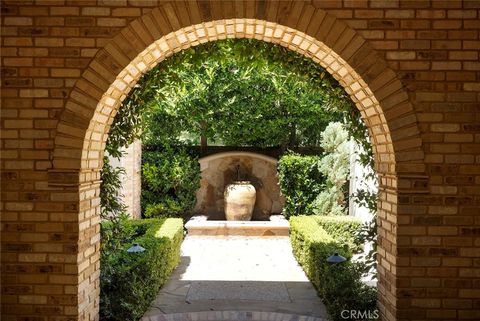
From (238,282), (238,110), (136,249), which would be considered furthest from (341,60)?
(238,110)

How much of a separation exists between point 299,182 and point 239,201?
1842 mm

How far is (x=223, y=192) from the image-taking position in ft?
47.0

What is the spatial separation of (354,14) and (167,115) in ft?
36.4

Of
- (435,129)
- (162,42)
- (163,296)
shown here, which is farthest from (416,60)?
(163,296)

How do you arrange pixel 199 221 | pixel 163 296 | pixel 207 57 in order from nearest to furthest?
pixel 207 57 → pixel 163 296 → pixel 199 221

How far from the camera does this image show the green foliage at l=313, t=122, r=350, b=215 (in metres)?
12.4

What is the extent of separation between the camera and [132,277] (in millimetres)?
5430

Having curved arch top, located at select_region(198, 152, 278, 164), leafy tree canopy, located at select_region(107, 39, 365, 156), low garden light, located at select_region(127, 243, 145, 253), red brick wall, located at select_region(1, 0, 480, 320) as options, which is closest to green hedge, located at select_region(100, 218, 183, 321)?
low garden light, located at select_region(127, 243, 145, 253)

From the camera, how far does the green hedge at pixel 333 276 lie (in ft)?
16.7

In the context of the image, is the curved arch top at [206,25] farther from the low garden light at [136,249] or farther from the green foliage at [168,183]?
the green foliage at [168,183]

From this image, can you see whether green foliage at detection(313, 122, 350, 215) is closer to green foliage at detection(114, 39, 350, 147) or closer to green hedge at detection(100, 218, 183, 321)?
green foliage at detection(114, 39, 350, 147)

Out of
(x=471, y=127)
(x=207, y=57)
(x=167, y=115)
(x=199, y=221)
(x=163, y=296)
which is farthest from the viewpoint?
(x=167, y=115)

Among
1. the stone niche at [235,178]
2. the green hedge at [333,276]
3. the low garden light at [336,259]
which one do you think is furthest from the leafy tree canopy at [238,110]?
the low garden light at [336,259]

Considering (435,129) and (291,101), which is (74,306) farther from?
(291,101)
